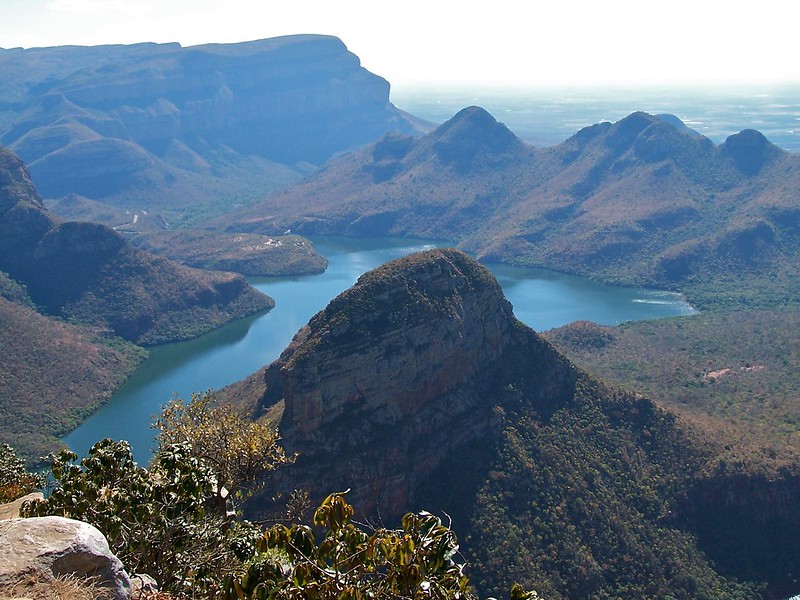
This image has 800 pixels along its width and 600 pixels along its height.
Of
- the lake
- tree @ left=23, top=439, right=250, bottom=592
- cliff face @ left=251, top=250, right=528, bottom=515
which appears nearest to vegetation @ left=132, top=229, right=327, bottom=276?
the lake

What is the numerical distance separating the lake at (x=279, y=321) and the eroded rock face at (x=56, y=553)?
56373mm

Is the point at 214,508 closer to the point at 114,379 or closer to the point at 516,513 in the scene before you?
the point at 516,513

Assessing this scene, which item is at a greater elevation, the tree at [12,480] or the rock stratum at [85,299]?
the tree at [12,480]

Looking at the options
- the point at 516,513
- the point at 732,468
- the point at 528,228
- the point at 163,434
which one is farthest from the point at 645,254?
the point at 163,434

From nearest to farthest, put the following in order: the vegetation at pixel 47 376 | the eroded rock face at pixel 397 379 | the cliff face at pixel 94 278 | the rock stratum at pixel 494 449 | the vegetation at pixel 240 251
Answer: the rock stratum at pixel 494 449 < the eroded rock face at pixel 397 379 < the vegetation at pixel 47 376 < the cliff face at pixel 94 278 < the vegetation at pixel 240 251

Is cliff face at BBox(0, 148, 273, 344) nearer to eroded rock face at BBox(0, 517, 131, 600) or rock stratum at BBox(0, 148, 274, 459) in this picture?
rock stratum at BBox(0, 148, 274, 459)

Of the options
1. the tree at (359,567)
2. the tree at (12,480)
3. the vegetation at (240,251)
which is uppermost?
the tree at (359,567)

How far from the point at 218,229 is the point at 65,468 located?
17214 cm

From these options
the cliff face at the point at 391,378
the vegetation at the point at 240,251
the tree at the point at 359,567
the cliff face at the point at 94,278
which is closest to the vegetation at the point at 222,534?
the tree at the point at 359,567

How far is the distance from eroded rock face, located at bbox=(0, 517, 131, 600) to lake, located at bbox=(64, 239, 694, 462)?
185 ft

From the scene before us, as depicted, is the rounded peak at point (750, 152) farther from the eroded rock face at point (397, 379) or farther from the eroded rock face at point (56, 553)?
the eroded rock face at point (56, 553)

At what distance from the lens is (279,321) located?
115312 millimetres

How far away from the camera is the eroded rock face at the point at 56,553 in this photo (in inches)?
417

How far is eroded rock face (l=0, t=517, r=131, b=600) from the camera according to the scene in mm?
10603
